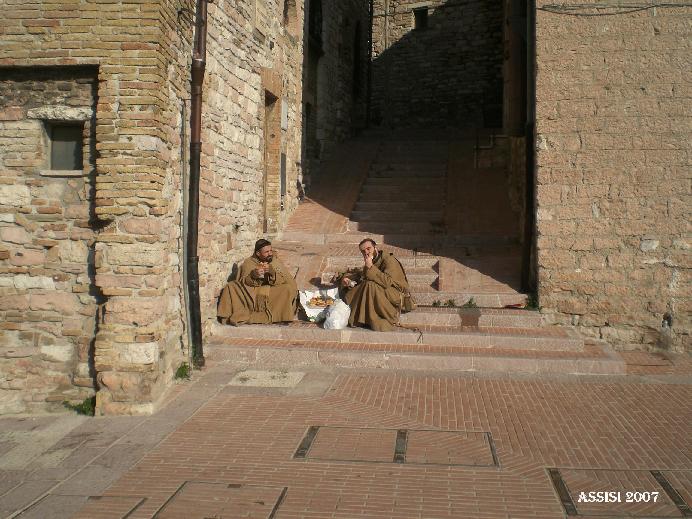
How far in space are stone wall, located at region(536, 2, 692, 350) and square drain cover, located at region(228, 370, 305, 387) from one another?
3.38m

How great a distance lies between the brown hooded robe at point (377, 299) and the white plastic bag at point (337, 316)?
4.1 inches

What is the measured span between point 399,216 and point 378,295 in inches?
154

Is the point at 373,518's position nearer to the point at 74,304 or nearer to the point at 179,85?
the point at 74,304

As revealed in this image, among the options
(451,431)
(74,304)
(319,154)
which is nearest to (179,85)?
(74,304)

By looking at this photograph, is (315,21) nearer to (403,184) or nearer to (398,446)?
(403,184)

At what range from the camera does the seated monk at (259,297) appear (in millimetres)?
7273

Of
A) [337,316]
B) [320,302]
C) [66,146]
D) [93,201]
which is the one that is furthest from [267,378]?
[66,146]

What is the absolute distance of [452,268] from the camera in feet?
27.8

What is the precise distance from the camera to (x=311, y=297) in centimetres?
774

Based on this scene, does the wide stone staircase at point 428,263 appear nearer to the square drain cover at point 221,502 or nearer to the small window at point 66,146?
the small window at point 66,146


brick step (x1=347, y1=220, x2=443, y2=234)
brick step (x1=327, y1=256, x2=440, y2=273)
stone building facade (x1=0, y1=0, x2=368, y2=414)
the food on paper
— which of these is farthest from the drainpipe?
brick step (x1=347, y1=220, x2=443, y2=234)

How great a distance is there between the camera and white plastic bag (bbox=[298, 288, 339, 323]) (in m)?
7.41

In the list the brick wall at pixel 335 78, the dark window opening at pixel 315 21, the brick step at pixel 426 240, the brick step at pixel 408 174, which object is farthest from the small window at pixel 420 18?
the brick step at pixel 426 240

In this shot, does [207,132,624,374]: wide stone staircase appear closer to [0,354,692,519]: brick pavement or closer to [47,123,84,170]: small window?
[0,354,692,519]: brick pavement
